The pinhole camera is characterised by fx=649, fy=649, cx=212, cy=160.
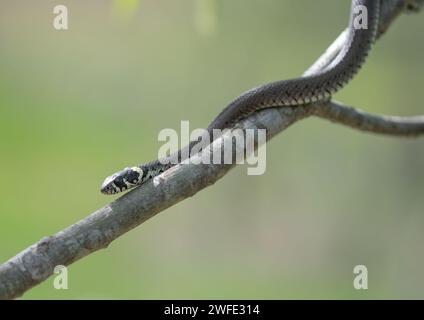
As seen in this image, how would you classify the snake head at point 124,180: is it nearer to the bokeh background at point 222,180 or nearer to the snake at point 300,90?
the snake at point 300,90

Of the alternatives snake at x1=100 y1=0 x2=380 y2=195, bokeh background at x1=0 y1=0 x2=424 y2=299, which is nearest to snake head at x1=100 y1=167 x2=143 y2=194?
snake at x1=100 y1=0 x2=380 y2=195

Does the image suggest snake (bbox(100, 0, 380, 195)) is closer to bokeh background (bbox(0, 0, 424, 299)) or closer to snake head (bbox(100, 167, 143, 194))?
snake head (bbox(100, 167, 143, 194))

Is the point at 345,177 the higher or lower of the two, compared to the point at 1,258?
higher

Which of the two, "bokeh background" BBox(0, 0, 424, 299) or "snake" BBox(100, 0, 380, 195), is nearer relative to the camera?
"snake" BBox(100, 0, 380, 195)

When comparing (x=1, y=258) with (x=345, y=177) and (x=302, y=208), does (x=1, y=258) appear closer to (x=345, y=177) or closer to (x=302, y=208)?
(x=302, y=208)

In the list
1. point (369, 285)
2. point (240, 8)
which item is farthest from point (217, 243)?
point (240, 8)
